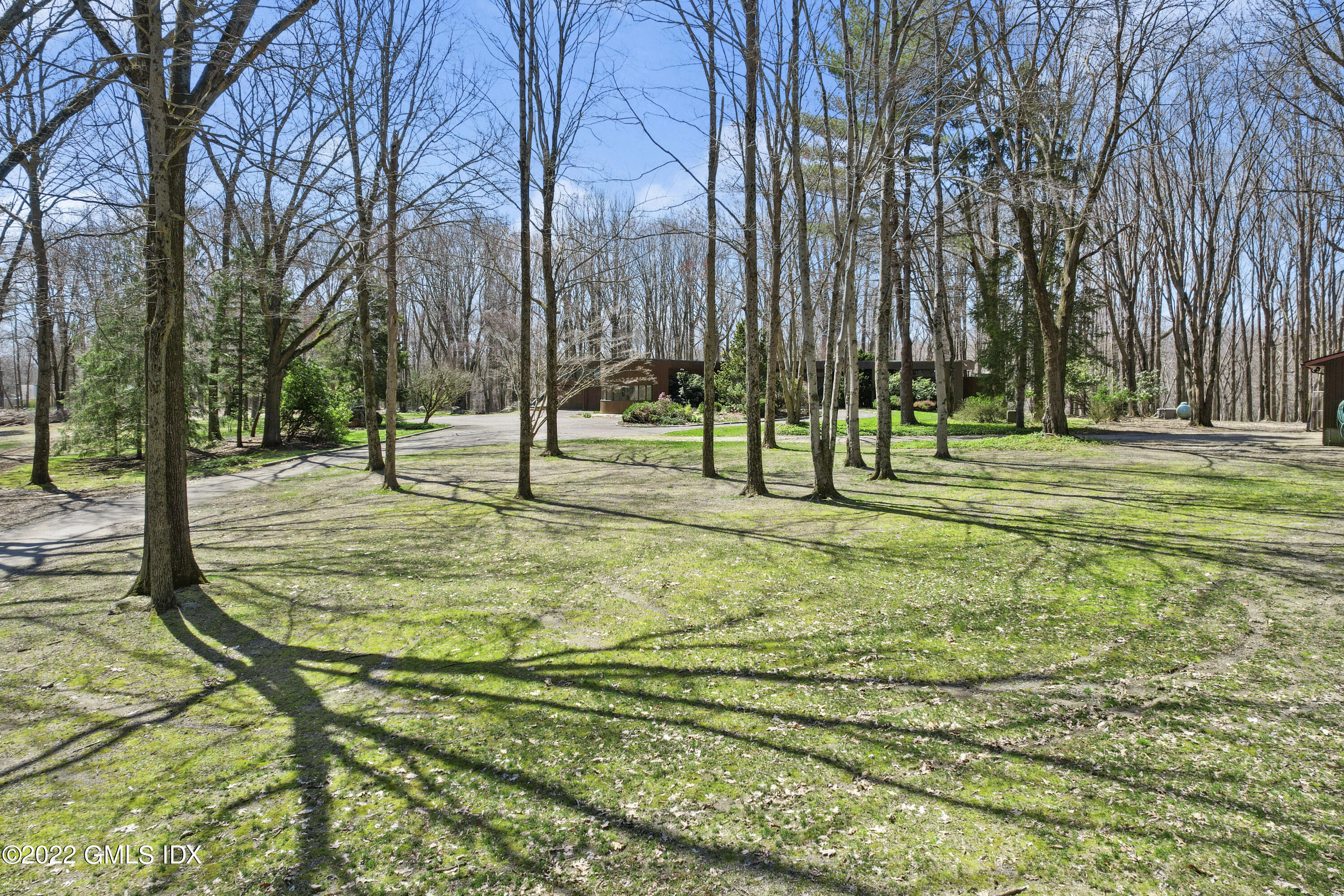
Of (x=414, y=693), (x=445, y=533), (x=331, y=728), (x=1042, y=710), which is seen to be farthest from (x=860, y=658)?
(x=445, y=533)

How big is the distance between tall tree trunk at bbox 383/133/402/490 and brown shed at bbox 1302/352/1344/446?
1942 centimetres

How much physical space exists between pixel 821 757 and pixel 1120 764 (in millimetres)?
1308

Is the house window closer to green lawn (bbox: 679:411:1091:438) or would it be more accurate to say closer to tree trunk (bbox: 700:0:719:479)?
green lawn (bbox: 679:411:1091:438)

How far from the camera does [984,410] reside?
24672mm

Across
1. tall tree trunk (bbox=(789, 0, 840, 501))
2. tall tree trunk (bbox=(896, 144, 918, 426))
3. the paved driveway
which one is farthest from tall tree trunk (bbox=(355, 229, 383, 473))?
tall tree trunk (bbox=(896, 144, 918, 426))

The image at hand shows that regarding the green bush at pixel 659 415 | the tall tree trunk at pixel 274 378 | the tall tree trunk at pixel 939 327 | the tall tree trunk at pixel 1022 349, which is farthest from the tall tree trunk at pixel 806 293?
the green bush at pixel 659 415

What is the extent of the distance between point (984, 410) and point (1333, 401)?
10204 mm

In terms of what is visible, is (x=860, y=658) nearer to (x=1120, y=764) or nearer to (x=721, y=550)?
(x=1120, y=764)

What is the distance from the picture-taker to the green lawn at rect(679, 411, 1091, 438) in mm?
20438

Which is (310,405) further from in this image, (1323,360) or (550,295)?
(1323,360)

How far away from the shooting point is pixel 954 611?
5.09 m

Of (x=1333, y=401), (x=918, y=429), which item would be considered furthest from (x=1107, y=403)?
(x=1333, y=401)

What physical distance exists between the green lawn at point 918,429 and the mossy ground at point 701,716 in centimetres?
1330

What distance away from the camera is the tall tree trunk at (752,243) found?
9.09 m
